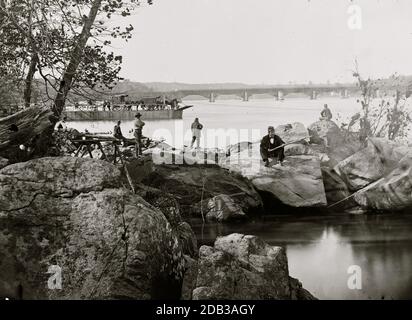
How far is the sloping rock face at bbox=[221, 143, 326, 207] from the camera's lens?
18859mm

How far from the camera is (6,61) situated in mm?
10977

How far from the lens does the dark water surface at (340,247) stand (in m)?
11.1

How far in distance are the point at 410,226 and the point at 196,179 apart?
6.76m

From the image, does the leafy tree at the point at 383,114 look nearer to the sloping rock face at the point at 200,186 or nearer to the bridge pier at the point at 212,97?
the sloping rock face at the point at 200,186

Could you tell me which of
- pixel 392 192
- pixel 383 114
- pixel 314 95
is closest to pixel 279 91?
pixel 314 95

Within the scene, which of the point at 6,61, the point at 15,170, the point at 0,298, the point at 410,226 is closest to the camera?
the point at 0,298

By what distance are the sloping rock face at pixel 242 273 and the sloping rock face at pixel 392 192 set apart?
11.2 m

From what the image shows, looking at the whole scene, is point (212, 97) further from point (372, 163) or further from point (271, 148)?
point (271, 148)

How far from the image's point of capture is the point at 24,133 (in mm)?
8672

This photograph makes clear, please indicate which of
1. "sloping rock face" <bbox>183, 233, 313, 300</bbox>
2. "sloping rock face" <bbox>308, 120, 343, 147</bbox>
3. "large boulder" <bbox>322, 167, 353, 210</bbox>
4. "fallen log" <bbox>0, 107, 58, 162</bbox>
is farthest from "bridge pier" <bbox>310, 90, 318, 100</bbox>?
"sloping rock face" <bbox>183, 233, 313, 300</bbox>

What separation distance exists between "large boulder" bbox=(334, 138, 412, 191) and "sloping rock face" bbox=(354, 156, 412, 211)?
0.64 meters

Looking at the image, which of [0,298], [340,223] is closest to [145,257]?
[0,298]
